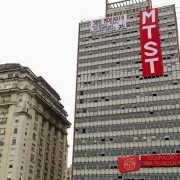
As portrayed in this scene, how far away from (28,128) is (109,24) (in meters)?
37.2

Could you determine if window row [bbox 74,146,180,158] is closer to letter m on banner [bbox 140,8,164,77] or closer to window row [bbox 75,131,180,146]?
window row [bbox 75,131,180,146]

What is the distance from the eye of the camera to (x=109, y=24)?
319ft

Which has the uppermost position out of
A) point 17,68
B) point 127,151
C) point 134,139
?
point 17,68

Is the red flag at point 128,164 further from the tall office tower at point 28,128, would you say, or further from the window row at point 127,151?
the tall office tower at point 28,128

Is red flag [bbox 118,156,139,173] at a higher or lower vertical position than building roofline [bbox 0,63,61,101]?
lower

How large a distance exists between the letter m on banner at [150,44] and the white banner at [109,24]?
223 inches

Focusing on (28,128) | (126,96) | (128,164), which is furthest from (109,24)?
(128,164)

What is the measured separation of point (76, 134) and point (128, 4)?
42.9 m

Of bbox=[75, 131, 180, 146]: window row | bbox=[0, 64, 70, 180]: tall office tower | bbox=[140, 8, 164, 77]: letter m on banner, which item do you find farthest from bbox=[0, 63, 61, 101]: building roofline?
bbox=[140, 8, 164, 77]: letter m on banner

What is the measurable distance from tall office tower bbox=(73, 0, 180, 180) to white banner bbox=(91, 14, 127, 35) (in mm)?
57

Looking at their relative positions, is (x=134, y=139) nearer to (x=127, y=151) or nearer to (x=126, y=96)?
(x=127, y=151)

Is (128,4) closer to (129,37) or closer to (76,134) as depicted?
(129,37)

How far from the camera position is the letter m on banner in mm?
86625

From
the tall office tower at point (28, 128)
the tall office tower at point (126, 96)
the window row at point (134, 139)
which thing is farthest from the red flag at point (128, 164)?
the tall office tower at point (28, 128)
